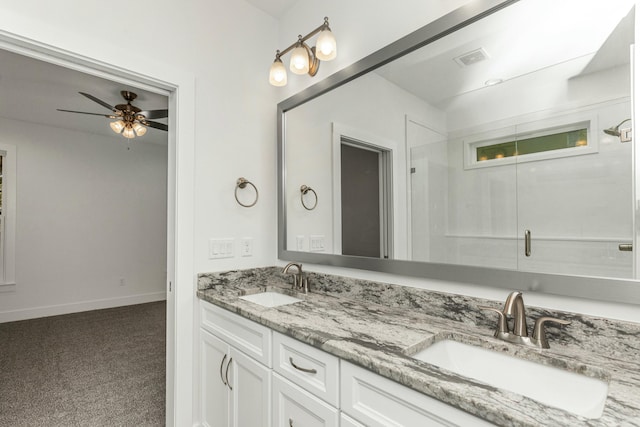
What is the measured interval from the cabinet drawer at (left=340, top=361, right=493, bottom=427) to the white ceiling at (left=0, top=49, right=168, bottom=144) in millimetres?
3208

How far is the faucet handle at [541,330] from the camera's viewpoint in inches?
39.7

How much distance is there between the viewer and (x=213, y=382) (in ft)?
5.56

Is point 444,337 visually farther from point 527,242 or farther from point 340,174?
point 340,174

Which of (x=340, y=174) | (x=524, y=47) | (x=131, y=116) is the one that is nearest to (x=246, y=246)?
(x=340, y=174)

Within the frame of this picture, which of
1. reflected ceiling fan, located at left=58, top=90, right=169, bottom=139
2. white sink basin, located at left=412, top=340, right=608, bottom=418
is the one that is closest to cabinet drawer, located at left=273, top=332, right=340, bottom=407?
white sink basin, located at left=412, top=340, right=608, bottom=418

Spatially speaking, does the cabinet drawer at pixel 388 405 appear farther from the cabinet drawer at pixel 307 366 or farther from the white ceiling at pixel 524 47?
the white ceiling at pixel 524 47

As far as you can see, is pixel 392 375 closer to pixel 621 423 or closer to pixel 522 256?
pixel 621 423

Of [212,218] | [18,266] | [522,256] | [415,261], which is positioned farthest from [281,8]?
[18,266]

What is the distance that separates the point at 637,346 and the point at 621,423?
0.43m

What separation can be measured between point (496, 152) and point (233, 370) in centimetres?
147

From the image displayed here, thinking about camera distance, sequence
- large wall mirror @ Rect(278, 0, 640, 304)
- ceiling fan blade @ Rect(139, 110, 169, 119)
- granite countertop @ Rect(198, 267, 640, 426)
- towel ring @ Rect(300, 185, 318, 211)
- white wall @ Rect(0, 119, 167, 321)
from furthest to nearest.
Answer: white wall @ Rect(0, 119, 167, 321) → ceiling fan blade @ Rect(139, 110, 169, 119) → towel ring @ Rect(300, 185, 318, 211) → large wall mirror @ Rect(278, 0, 640, 304) → granite countertop @ Rect(198, 267, 640, 426)

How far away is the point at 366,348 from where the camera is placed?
100 centimetres

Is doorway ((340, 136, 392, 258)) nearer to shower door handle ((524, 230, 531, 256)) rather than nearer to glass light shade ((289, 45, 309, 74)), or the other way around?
glass light shade ((289, 45, 309, 74))

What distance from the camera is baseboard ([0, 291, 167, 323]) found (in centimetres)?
406
